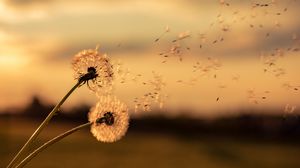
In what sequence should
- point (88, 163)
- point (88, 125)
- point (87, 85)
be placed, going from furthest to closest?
point (88, 163)
point (87, 85)
point (88, 125)

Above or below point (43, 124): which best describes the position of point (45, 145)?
below

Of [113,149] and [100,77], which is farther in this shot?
[113,149]

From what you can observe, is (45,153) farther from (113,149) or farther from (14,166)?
(14,166)

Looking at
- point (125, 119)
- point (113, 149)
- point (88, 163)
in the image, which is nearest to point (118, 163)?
point (88, 163)

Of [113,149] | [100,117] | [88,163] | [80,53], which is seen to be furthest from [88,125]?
[113,149]

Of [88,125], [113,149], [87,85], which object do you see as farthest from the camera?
[113,149]

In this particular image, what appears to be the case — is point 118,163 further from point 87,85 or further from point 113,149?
point 87,85

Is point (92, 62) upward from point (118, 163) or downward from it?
upward

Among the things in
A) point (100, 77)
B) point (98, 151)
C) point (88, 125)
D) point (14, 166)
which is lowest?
point (98, 151)

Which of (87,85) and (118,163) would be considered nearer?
(87,85)
